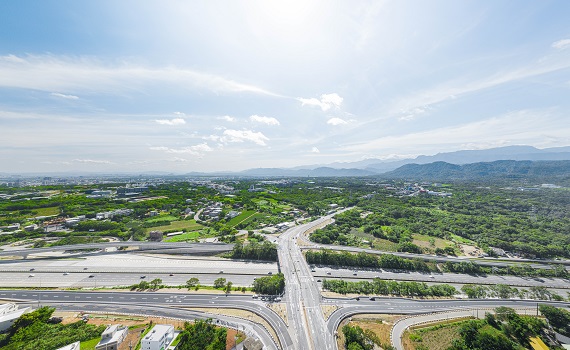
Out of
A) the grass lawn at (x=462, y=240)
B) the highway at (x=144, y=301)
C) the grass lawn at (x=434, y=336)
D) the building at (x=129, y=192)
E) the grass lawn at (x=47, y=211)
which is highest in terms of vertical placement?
the building at (x=129, y=192)

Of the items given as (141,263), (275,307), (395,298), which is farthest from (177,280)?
(395,298)

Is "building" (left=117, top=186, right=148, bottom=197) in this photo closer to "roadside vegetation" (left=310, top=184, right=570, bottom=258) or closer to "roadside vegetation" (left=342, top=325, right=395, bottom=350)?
"roadside vegetation" (left=310, top=184, right=570, bottom=258)

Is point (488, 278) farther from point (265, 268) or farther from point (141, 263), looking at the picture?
point (141, 263)

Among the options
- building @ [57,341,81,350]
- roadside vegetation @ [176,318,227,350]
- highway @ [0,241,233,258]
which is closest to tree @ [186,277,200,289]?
roadside vegetation @ [176,318,227,350]

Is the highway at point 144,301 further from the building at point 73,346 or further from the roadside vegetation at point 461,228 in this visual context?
the roadside vegetation at point 461,228

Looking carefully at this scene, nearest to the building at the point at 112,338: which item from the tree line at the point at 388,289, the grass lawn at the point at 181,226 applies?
the tree line at the point at 388,289
